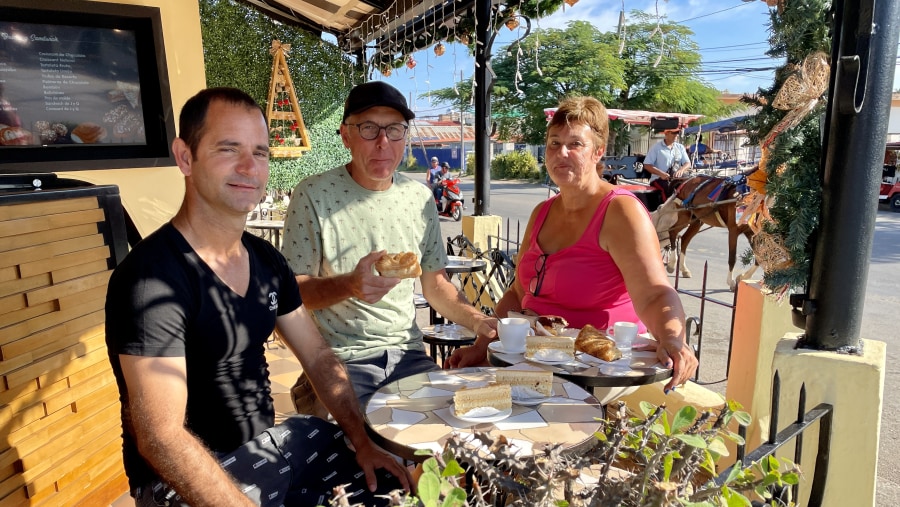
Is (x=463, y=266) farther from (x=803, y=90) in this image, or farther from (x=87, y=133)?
(x=87, y=133)

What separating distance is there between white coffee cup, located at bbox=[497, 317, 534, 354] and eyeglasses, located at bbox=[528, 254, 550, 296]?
0.60 m

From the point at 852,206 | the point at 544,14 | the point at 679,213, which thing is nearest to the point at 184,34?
the point at 544,14

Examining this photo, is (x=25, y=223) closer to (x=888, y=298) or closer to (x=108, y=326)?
(x=108, y=326)

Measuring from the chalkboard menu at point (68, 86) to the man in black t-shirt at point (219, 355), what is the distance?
361cm

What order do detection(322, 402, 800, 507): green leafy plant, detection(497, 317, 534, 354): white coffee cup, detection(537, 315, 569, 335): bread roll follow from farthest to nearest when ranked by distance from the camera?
detection(537, 315, 569, 335): bread roll < detection(497, 317, 534, 354): white coffee cup < detection(322, 402, 800, 507): green leafy plant

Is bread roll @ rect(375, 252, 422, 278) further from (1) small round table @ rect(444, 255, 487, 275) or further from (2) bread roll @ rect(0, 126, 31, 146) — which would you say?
(2) bread roll @ rect(0, 126, 31, 146)

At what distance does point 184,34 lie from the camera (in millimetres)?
4941

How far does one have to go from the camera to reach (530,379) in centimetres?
161

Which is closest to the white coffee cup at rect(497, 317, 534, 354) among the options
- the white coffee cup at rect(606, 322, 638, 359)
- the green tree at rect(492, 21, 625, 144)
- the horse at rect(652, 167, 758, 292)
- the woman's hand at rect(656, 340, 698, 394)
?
the white coffee cup at rect(606, 322, 638, 359)

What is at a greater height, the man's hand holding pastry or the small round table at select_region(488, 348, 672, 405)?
the man's hand holding pastry

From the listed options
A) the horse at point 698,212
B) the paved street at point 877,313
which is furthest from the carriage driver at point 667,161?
the horse at point 698,212

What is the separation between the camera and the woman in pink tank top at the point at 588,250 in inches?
88.8

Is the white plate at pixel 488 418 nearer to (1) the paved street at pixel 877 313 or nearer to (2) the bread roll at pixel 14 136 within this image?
(1) the paved street at pixel 877 313

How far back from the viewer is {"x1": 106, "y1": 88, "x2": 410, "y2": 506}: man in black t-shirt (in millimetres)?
1352
